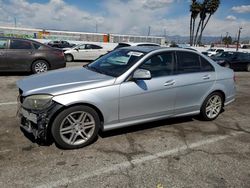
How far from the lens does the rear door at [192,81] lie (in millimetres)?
4656

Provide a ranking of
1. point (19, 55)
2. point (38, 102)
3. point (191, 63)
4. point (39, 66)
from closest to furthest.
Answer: point (38, 102) < point (191, 63) < point (19, 55) < point (39, 66)

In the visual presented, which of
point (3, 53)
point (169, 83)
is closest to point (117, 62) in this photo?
point (169, 83)

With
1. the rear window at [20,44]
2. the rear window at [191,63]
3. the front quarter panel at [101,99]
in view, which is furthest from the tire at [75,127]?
the rear window at [20,44]

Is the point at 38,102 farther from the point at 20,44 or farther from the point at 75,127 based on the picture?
the point at 20,44

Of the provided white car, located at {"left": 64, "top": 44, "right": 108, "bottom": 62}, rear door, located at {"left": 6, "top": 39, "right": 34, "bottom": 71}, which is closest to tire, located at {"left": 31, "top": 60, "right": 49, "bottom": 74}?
rear door, located at {"left": 6, "top": 39, "right": 34, "bottom": 71}

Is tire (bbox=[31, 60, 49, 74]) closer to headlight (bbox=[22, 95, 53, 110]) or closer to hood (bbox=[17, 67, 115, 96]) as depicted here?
hood (bbox=[17, 67, 115, 96])

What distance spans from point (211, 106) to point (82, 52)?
43.5 feet

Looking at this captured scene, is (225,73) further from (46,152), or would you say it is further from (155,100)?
(46,152)

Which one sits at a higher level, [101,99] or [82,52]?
[82,52]

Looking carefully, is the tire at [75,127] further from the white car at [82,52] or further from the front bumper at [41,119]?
the white car at [82,52]

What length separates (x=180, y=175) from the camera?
10.6ft

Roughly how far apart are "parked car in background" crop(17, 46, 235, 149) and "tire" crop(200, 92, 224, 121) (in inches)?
0.8

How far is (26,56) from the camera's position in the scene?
30.6 ft

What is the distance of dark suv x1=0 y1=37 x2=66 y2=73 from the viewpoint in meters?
9.08
